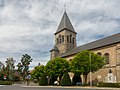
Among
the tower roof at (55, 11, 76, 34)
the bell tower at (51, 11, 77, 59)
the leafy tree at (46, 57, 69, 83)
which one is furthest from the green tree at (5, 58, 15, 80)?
the leafy tree at (46, 57, 69, 83)

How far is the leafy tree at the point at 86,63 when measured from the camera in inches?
1594

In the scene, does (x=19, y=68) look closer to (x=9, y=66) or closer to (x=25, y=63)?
(x=25, y=63)

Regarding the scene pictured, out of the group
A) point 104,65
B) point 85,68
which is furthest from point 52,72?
point 104,65

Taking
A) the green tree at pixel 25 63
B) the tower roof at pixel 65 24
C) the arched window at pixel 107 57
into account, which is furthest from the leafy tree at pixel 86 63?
the green tree at pixel 25 63

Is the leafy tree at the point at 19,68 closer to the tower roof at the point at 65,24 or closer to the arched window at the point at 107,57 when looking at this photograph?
the tower roof at the point at 65,24

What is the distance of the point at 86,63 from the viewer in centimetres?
4050

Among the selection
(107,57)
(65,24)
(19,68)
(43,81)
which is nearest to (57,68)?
(43,81)

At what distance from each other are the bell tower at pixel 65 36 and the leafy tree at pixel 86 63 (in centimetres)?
2611

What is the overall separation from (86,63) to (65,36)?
98.1 ft

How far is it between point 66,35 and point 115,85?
125ft

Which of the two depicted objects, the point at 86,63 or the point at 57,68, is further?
the point at 57,68

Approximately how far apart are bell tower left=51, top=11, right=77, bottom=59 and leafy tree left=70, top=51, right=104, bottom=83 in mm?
26106

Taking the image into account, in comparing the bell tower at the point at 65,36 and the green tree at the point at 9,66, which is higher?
the bell tower at the point at 65,36

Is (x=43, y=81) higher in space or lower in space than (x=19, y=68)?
lower
